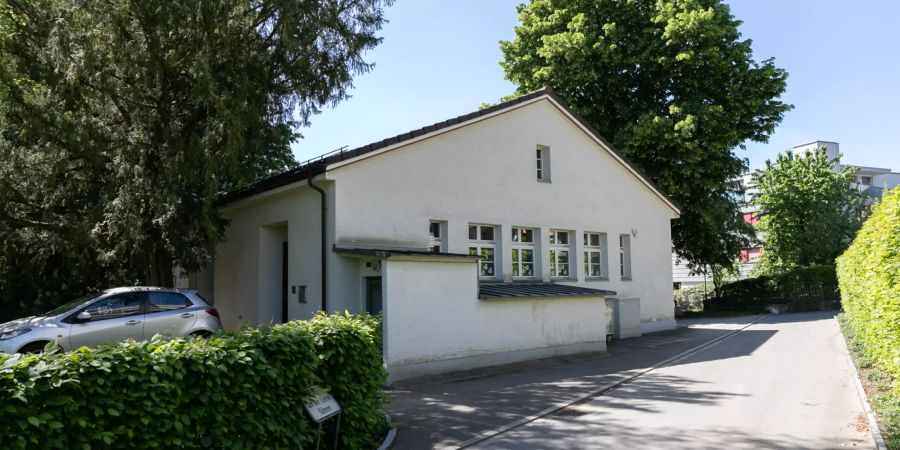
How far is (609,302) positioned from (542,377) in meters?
7.58

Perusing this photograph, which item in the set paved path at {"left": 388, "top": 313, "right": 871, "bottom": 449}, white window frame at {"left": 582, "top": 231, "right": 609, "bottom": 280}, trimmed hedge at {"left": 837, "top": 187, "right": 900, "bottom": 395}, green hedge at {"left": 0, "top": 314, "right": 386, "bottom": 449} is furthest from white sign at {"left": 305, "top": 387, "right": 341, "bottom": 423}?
white window frame at {"left": 582, "top": 231, "right": 609, "bottom": 280}

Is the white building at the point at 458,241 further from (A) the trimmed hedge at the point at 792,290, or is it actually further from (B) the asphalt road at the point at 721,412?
(A) the trimmed hedge at the point at 792,290

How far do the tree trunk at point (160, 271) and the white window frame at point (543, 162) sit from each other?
1046cm

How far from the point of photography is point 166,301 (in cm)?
1260

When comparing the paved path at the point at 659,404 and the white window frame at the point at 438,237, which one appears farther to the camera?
the white window frame at the point at 438,237

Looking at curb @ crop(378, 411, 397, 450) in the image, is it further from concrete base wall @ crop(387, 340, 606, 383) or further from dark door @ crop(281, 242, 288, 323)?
dark door @ crop(281, 242, 288, 323)

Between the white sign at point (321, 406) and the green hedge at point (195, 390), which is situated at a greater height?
the green hedge at point (195, 390)

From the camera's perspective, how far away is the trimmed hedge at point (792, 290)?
3259cm

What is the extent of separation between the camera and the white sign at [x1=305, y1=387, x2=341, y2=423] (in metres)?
6.10

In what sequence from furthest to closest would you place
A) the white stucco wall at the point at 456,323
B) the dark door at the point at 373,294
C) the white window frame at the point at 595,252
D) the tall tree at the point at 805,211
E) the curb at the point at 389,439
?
the tall tree at the point at 805,211
the white window frame at the point at 595,252
the dark door at the point at 373,294
the white stucco wall at the point at 456,323
the curb at the point at 389,439

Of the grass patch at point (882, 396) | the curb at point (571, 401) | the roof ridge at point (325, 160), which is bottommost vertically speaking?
the curb at point (571, 401)

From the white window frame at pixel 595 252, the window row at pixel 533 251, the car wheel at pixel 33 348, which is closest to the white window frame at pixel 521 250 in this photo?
the window row at pixel 533 251

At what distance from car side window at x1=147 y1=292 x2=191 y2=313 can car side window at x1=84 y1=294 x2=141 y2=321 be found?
239mm

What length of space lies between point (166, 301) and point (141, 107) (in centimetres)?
422
